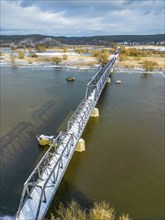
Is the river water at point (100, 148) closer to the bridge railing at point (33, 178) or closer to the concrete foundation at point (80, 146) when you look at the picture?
the concrete foundation at point (80, 146)

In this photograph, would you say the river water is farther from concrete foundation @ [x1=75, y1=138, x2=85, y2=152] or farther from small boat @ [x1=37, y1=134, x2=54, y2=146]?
small boat @ [x1=37, y1=134, x2=54, y2=146]

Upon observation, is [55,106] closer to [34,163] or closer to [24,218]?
[34,163]

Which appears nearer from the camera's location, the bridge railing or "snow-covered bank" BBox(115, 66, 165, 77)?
the bridge railing

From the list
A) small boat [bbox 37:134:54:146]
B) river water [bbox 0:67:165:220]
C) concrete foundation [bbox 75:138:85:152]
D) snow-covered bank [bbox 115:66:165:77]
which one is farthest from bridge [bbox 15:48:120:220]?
snow-covered bank [bbox 115:66:165:77]

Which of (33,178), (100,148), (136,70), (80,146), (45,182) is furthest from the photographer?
(136,70)

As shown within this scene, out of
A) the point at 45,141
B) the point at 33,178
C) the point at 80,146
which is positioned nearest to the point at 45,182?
the point at 33,178

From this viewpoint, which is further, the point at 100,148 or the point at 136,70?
the point at 136,70

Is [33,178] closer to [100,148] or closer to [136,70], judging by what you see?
[100,148]

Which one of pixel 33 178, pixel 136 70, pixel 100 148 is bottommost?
pixel 100 148

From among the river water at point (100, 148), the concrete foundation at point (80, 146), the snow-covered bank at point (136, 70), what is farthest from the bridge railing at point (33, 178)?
the snow-covered bank at point (136, 70)
